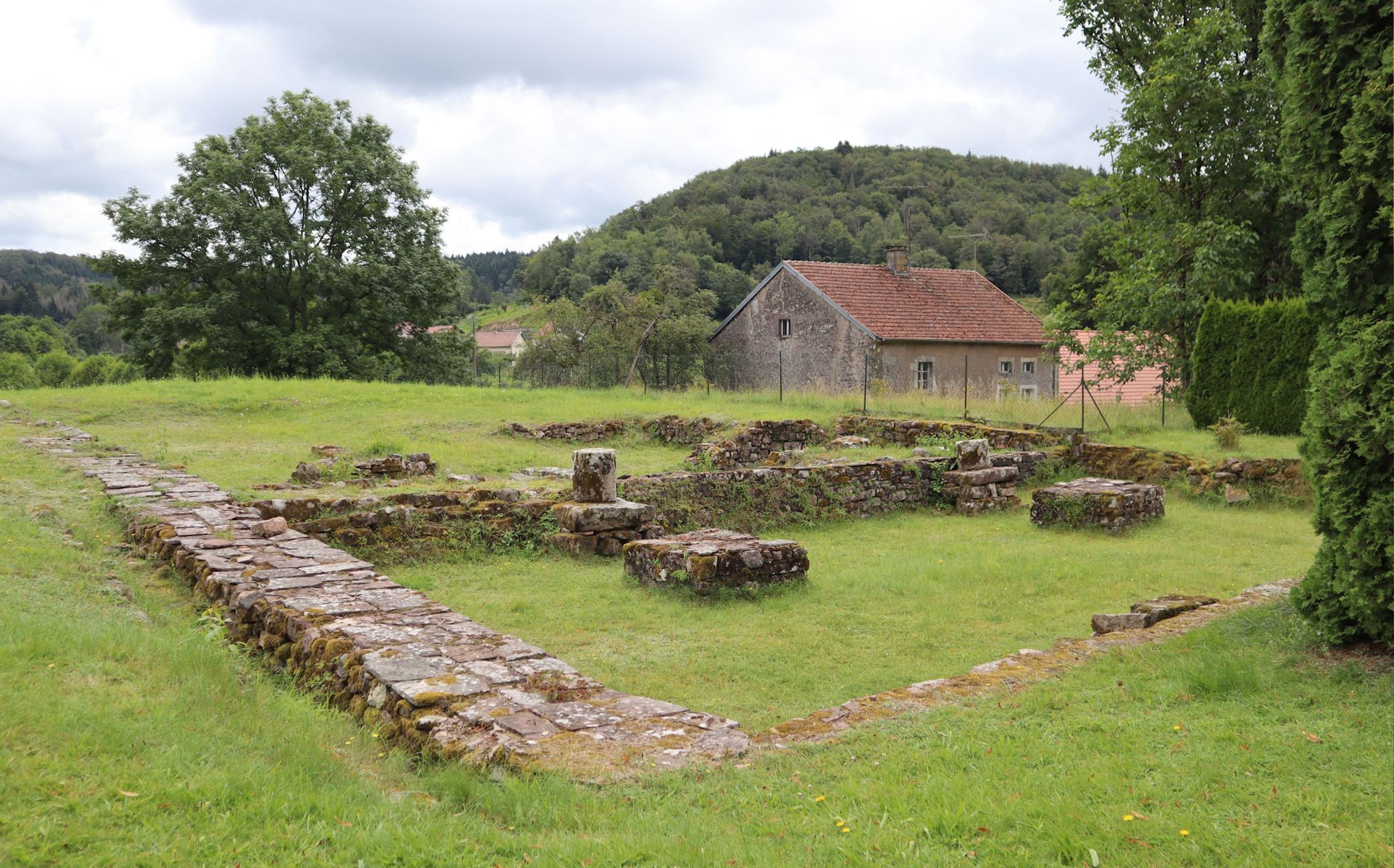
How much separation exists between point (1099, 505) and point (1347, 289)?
7874 millimetres

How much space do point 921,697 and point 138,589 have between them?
21.2ft

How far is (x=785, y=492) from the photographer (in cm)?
1312

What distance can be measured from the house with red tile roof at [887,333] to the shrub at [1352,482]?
86.3 ft

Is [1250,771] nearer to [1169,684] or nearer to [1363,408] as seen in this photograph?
[1169,684]

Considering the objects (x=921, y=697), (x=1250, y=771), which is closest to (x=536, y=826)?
(x=921, y=697)

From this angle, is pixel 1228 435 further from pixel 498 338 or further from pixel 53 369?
pixel 498 338

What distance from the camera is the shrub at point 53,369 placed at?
189ft

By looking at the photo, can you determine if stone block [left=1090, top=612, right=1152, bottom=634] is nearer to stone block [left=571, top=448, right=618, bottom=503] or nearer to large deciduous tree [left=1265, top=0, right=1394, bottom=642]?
large deciduous tree [left=1265, top=0, right=1394, bottom=642]

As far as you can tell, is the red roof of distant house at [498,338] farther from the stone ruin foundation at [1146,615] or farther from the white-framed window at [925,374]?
the stone ruin foundation at [1146,615]

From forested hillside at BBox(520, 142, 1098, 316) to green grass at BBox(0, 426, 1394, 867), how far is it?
47932 mm

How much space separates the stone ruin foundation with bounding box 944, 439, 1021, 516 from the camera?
1409 cm

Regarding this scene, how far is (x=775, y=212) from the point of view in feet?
222

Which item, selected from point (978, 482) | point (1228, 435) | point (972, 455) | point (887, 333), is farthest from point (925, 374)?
point (978, 482)

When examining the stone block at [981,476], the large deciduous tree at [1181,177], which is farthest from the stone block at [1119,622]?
the large deciduous tree at [1181,177]
